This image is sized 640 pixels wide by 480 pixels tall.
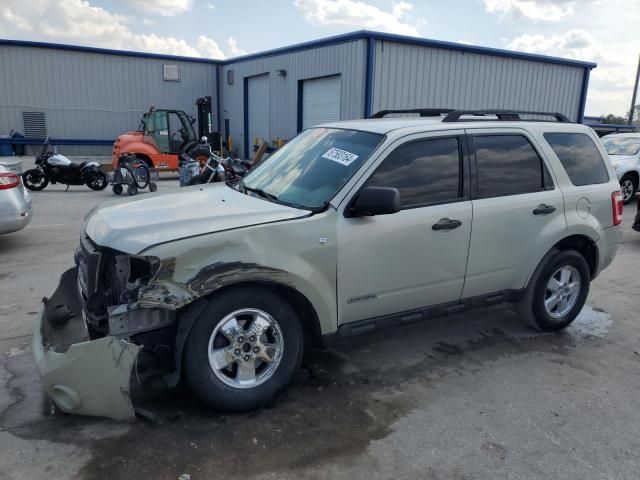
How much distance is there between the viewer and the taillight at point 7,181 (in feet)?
22.9

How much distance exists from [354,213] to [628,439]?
222 cm

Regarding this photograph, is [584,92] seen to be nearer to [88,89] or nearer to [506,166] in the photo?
[506,166]

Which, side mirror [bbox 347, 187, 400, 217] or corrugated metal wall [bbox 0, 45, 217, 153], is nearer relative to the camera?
side mirror [bbox 347, 187, 400, 217]

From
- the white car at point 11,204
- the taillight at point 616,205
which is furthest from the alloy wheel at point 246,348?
the white car at point 11,204

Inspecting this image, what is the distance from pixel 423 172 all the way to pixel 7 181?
5859 millimetres

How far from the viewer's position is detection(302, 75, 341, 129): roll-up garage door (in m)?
17.8

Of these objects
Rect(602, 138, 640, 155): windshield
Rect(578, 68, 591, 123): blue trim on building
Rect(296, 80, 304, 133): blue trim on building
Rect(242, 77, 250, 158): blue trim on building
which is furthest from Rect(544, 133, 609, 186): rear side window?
Rect(242, 77, 250, 158): blue trim on building

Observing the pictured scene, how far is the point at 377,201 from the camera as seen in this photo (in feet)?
11.1

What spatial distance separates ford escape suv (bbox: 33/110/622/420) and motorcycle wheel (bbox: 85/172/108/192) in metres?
9.99

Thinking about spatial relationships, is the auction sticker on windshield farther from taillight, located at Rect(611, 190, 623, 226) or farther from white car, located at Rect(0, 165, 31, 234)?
white car, located at Rect(0, 165, 31, 234)

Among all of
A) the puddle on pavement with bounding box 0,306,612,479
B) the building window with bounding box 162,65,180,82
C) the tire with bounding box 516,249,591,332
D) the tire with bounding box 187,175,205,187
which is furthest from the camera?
the building window with bounding box 162,65,180,82

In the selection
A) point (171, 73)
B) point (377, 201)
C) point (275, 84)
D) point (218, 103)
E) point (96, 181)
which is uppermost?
point (171, 73)

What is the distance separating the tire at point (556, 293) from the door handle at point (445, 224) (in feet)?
3.72

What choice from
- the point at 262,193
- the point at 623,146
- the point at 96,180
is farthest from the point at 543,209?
the point at 96,180
